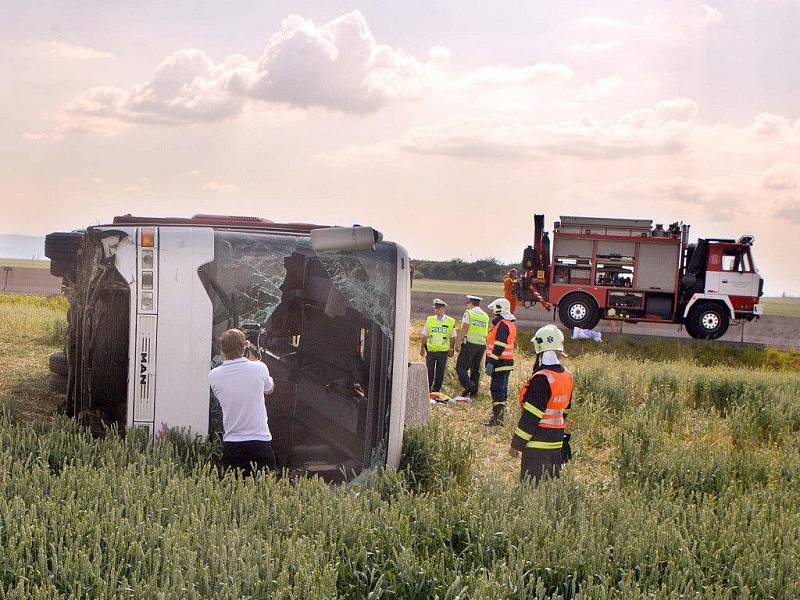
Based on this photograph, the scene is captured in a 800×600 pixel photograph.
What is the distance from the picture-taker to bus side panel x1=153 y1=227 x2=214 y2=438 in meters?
7.09

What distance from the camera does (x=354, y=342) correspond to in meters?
8.23

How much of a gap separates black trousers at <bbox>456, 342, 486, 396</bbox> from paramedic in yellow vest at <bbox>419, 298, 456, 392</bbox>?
348mm

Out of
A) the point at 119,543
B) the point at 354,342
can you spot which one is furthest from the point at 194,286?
the point at 119,543

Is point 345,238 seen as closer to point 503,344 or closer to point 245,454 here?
point 245,454

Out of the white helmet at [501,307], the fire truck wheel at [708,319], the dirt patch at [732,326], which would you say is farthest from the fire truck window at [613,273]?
the white helmet at [501,307]

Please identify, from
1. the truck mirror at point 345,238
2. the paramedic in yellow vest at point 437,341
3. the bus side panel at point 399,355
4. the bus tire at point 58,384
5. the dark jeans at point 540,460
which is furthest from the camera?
the paramedic in yellow vest at point 437,341

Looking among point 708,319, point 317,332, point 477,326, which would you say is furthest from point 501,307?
point 708,319

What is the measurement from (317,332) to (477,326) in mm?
5178

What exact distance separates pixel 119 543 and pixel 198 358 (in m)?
2.51

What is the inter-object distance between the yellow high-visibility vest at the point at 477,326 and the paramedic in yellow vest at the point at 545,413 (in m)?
6.07

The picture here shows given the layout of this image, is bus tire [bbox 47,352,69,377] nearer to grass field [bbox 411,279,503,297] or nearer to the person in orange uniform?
the person in orange uniform

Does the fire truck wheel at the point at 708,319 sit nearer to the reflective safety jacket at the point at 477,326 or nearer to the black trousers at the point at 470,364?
the black trousers at the point at 470,364

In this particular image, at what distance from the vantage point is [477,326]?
13812 mm

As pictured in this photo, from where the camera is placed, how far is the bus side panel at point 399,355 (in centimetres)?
721
